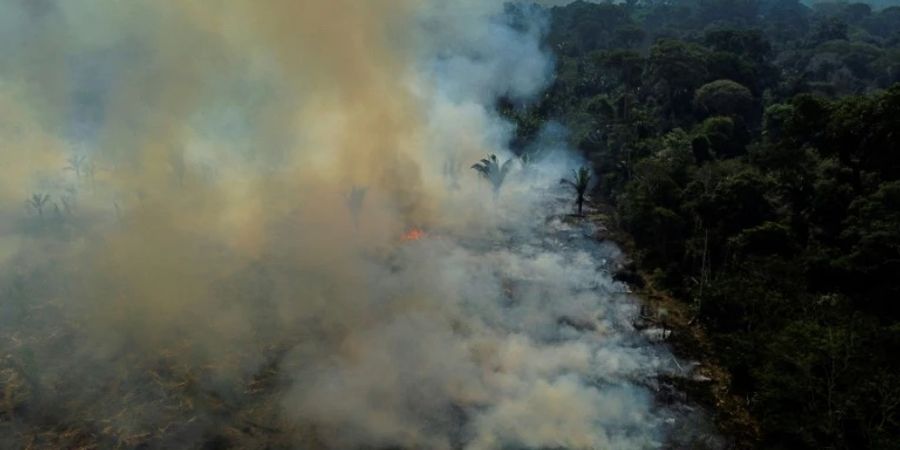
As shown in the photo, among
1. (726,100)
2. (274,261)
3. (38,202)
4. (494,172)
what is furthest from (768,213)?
(38,202)

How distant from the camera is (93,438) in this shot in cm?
2205

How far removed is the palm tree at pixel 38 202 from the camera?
1634 inches

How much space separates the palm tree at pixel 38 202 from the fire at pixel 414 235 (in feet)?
73.8

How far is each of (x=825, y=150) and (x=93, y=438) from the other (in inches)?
1514

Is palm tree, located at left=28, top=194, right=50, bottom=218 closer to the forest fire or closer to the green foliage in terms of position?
the forest fire

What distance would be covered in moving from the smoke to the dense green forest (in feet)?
13.4

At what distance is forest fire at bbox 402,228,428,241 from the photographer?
39934 mm

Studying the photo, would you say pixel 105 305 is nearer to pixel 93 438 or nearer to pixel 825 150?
pixel 93 438

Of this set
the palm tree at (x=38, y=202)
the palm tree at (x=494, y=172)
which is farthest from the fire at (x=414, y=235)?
the palm tree at (x=38, y=202)

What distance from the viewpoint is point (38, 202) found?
136 ft

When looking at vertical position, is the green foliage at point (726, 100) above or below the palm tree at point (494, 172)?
above

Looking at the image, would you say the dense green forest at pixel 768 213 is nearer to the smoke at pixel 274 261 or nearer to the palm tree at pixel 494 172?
the smoke at pixel 274 261

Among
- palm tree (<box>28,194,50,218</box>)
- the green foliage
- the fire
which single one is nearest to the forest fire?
the fire

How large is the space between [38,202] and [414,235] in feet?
75.7
